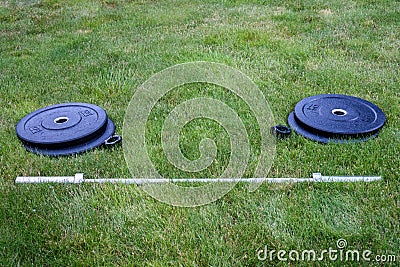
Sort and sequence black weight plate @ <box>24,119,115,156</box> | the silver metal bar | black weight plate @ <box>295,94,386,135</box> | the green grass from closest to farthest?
the green grass < the silver metal bar < black weight plate @ <box>24,119,115,156</box> < black weight plate @ <box>295,94,386,135</box>

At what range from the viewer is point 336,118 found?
3465 mm

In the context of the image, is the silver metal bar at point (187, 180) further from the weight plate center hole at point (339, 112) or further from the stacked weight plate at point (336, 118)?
the weight plate center hole at point (339, 112)

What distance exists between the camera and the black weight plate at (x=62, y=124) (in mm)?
3254

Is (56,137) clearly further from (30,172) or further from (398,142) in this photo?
(398,142)

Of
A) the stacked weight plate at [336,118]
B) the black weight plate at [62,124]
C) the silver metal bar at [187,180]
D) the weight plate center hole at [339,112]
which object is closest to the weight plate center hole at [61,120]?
the black weight plate at [62,124]

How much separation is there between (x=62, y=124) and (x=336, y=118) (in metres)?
2.18

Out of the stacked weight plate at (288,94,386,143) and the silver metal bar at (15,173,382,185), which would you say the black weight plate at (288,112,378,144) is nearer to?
the stacked weight plate at (288,94,386,143)

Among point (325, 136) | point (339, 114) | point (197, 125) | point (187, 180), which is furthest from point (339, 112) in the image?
point (187, 180)

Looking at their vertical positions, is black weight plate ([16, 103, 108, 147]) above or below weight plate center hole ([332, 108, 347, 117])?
above

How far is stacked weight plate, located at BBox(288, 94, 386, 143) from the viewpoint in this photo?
3.27m

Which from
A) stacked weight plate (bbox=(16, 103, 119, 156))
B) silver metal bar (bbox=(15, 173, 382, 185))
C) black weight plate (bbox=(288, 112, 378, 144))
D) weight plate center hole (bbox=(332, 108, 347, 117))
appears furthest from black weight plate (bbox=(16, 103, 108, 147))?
Answer: weight plate center hole (bbox=(332, 108, 347, 117))

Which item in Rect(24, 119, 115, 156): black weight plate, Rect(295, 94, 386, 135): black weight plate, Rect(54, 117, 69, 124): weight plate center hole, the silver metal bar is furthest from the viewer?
Rect(54, 117, 69, 124): weight plate center hole

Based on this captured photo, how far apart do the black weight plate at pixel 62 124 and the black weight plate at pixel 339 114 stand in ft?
5.34

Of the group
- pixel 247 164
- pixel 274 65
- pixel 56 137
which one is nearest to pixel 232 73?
pixel 274 65
